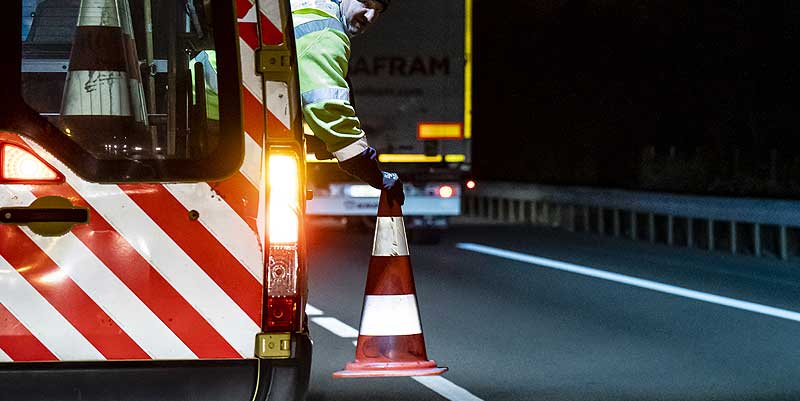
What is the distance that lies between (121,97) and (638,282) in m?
10.7

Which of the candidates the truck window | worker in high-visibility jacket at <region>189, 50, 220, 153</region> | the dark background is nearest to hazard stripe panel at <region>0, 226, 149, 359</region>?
the truck window

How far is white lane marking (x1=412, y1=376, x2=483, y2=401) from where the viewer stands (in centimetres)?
929

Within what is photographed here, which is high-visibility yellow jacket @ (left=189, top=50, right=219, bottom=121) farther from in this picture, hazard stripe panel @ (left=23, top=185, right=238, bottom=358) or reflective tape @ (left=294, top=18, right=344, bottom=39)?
reflective tape @ (left=294, top=18, right=344, bottom=39)

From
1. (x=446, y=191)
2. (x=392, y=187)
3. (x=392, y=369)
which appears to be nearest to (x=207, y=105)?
(x=392, y=187)

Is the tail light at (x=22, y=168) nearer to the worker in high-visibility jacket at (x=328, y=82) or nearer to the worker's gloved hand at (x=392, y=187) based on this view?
the worker in high-visibility jacket at (x=328, y=82)

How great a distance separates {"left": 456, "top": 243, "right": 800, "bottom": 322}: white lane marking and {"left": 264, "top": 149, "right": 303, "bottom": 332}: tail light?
7.81 m

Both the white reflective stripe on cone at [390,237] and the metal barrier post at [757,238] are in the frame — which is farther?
the metal barrier post at [757,238]

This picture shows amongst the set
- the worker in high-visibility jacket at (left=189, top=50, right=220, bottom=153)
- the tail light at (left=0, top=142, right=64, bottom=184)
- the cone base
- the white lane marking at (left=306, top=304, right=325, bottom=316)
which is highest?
the worker in high-visibility jacket at (left=189, top=50, right=220, bottom=153)

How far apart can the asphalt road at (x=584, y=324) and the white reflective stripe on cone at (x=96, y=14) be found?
11.7 feet

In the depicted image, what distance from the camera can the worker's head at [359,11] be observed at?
289 inches

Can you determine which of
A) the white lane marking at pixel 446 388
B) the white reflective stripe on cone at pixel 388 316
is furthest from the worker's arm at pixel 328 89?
the white lane marking at pixel 446 388

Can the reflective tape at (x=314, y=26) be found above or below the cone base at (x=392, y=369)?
above

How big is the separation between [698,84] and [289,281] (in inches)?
1840

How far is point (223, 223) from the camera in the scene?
600cm
